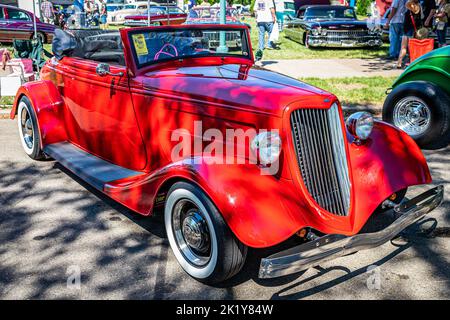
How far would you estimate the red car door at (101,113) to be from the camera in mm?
4098

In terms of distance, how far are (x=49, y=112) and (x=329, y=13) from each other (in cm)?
1295

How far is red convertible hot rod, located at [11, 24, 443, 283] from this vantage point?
282cm

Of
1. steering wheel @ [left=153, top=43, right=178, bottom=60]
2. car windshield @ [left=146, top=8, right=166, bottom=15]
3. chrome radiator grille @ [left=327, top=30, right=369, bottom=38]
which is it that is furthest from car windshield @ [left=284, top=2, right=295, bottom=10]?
steering wheel @ [left=153, top=43, right=178, bottom=60]

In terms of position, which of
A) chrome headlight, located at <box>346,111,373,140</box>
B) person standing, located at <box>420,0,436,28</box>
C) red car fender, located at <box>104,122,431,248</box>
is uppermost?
person standing, located at <box>420,0,436,28</box>

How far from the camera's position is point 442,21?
35.1 feet

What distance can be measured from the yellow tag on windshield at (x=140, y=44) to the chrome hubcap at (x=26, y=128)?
2.28 m

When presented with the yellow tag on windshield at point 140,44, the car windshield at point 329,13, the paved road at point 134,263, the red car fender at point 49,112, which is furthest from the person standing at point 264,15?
the paved road at point 134,263

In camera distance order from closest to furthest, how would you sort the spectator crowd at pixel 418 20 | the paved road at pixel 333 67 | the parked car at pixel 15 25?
1. the spectator crowd at pixel 418 20
2. the paved road at pixel 333 67
3. the parked car at pixel 15 25

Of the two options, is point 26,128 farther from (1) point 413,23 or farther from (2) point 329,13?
(2) point 329,13

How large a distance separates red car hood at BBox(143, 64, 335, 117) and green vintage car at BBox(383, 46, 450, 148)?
9.00ft

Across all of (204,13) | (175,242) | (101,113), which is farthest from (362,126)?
(204,13)

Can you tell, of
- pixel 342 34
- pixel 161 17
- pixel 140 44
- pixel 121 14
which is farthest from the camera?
pixel 121 14

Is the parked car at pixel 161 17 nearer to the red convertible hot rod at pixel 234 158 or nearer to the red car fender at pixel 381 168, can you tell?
the red convertible hot rod at pixel 234 158

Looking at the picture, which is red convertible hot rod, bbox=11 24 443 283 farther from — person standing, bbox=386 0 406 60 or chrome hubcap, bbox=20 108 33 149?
person standing, bbox=386 0 406 60
